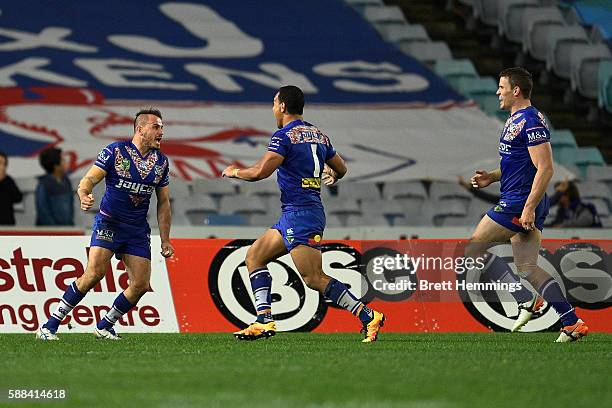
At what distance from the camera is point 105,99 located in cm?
2084

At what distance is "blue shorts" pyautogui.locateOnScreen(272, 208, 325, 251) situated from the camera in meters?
10.2

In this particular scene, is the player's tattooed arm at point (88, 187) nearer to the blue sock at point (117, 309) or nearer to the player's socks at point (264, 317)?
the blue sock at point (117, 309)

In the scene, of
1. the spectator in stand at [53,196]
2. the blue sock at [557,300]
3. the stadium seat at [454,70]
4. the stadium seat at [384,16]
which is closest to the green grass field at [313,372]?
the blue sock at [557,300]

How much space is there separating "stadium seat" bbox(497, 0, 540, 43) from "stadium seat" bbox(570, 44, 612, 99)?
2.13 metres

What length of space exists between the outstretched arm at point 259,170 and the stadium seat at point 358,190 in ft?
30.6

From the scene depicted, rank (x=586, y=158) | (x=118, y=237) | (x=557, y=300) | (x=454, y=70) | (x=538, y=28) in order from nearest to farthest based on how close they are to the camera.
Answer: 1. (x=557, y=300)
2. (x=118, y=237)
3. (x=586, y=158)
4. (x=454, y=70)
5. (x=538, y=28)

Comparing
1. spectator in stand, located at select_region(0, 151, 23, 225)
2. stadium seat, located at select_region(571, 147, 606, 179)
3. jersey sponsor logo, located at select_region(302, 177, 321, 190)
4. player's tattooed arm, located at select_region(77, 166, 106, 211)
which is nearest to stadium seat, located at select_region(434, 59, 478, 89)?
stadium seat, located at select_region(571, 147, 606, 179)

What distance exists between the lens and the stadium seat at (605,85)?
2177cm

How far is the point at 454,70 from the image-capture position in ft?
78.3

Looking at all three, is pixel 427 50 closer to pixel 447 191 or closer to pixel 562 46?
pixel 562 46

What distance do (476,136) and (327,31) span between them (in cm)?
536

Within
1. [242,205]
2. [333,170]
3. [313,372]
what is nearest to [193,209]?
[242,205]

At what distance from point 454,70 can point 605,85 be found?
3.00m

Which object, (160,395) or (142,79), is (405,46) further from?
(160,395)
